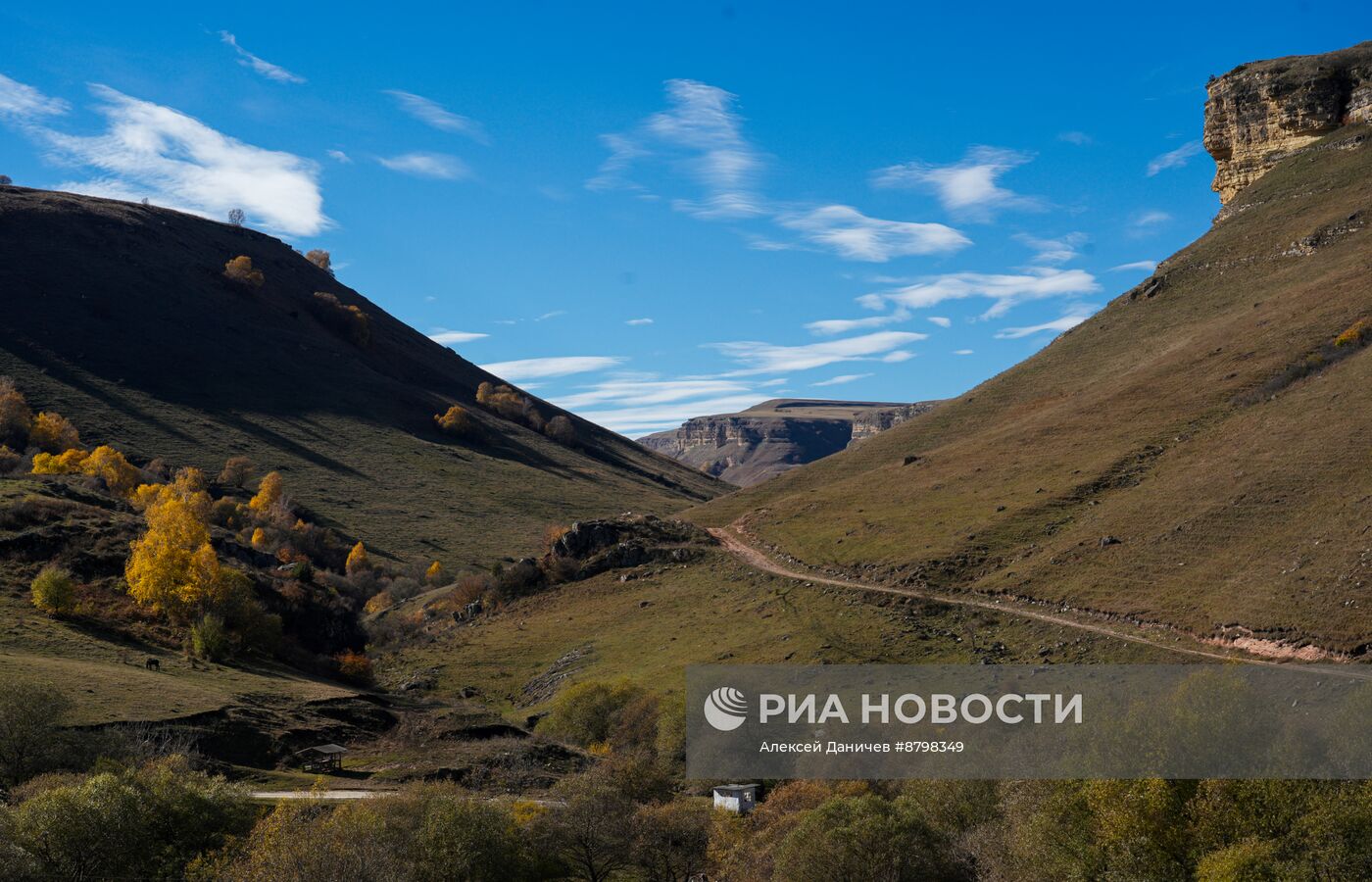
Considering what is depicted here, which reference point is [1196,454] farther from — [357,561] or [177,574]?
[357,561]

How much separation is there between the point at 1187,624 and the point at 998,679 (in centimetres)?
1003

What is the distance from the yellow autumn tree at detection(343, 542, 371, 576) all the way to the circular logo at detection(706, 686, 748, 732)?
2780 inches

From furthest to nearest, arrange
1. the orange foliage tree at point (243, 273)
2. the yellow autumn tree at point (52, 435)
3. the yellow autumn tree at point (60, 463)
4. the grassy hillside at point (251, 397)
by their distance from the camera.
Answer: the orange foliage tree at point (243, 273) → the grassy hillside at point (251, 397) → the yellow autumn tree at point (52, 435) → the yellow autumn tree at point (60, 463)

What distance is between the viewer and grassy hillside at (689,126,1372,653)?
52469 millimetres

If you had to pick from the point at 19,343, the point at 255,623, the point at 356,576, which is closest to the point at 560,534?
the point at 356,576

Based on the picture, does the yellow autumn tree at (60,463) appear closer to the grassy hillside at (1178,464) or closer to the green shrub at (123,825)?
the grassy hillside at (1178,464)

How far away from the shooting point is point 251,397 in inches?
6299

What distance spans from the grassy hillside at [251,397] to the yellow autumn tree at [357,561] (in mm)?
7682

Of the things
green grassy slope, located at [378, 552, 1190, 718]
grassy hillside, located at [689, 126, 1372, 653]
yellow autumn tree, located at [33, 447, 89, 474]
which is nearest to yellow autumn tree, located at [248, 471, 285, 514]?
yellow autumn tree, located at [33, 447, 89, 474]

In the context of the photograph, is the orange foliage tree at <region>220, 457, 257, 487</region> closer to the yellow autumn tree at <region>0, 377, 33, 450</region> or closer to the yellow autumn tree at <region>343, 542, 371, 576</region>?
the yellow autumn tree at <region>0, 377, 33, 450</region>

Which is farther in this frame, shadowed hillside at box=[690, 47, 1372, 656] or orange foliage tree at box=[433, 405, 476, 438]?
orange foliage tree at box=[433, 405, 476, 438]

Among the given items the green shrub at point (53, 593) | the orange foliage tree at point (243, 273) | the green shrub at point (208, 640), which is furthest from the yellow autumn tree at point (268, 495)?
the orange foliage tree at point (243, 273)

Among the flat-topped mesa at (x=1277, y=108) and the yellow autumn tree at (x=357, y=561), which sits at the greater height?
the flat-topped mesa at (x=1277, y=108)

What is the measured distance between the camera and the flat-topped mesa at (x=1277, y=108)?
118375mm
